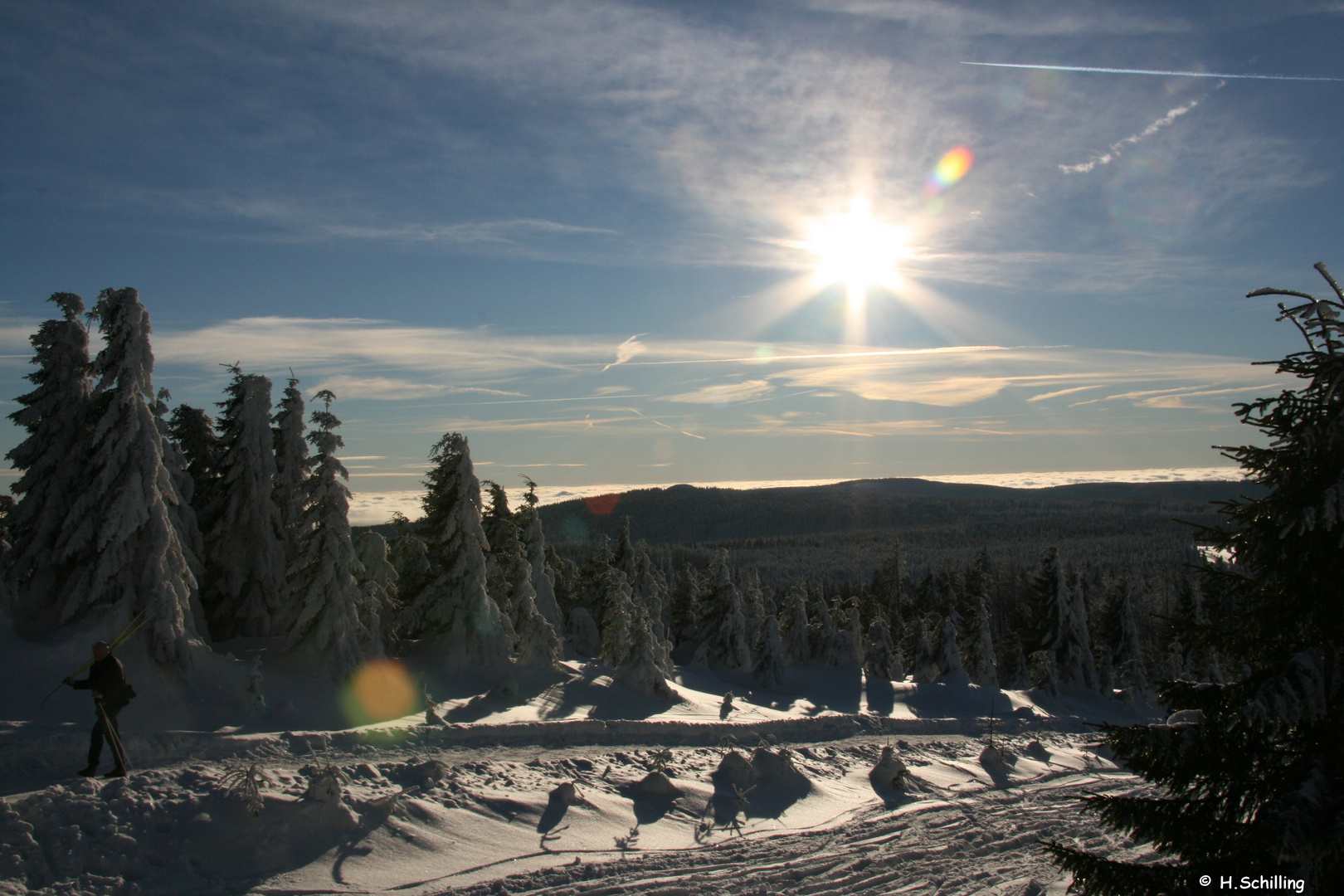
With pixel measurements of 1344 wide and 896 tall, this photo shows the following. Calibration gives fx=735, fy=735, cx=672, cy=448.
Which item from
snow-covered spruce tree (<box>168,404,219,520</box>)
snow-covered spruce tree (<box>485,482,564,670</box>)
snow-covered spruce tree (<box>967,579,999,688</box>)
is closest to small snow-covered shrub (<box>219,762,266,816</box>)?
snow-covered spruce tree (<box>485,482,564,670</box>)

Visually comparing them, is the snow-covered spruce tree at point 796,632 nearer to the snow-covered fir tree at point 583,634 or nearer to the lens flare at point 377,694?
the snow-covered fir tree at point 583,634

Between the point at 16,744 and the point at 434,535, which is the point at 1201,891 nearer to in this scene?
the point at 16,744

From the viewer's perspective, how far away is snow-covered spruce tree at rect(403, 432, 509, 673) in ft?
A: 84.7

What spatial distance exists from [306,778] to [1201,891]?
13156 millimetres

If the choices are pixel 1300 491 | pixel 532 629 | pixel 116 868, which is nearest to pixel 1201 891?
pixel 1300 491

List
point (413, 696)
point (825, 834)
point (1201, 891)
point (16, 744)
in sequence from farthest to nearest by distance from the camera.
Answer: point (413, 696) < point (825, 834) < point (16, 744) < point (1201, 891)

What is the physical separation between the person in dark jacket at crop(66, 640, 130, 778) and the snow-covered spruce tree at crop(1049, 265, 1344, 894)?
1333 centimetres

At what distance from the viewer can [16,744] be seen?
12875 millimetres

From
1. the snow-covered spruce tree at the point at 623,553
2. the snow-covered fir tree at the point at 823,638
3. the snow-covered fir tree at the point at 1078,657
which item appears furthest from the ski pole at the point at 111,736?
the snow-covered fir tree at the point at 1078,657

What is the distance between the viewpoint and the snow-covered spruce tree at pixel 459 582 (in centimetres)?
2583

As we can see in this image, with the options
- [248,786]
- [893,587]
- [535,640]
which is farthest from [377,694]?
[893,587]

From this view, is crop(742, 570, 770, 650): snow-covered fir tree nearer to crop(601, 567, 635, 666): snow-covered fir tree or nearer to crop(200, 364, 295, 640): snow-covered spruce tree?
crop(601, 567, 635, 666): snow-covered fir tree

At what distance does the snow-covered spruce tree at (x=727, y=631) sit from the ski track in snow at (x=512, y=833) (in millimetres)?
26097

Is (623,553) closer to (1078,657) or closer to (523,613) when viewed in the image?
(523,613)
